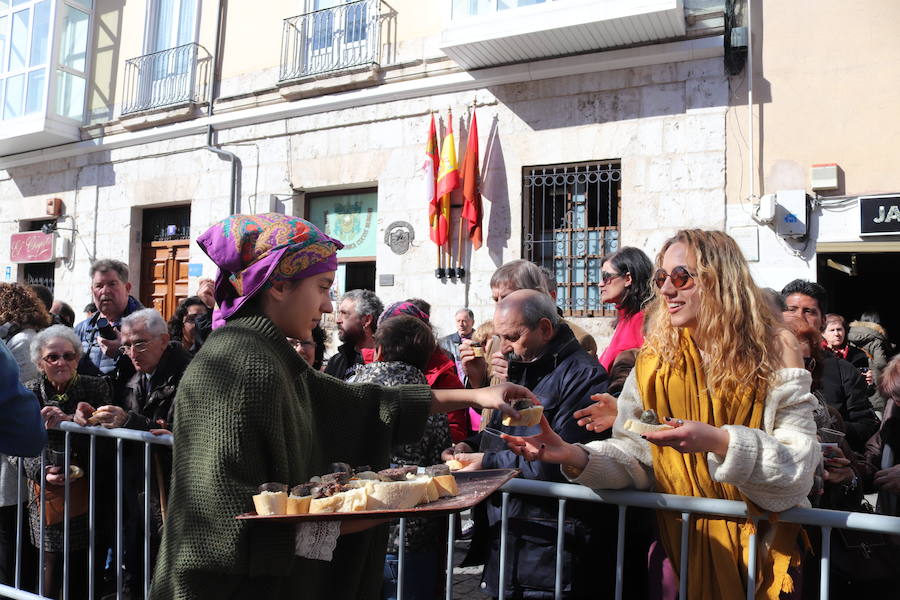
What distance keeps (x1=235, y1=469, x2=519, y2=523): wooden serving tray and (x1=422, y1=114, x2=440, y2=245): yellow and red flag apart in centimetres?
776

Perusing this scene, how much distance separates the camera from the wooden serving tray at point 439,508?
5.46ft

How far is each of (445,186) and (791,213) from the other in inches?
163

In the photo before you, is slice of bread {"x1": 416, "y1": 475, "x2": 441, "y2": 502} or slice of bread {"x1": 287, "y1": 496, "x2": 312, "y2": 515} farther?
slice of bread {"x1": 416, "y1": 475, "x2": 441, "y2": 502}

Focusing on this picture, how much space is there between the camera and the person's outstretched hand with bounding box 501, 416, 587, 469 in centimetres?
219

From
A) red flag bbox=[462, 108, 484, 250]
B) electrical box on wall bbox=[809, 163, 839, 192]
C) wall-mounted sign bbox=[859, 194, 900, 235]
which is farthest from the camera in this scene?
red flag bbox=[462, 108, 484, 250]

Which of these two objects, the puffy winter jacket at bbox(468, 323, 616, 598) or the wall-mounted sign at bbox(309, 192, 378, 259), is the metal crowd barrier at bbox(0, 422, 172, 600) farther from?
the wall-mounted sign at bbox(309, 192, 378, 259)

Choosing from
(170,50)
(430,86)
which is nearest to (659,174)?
(430,86)

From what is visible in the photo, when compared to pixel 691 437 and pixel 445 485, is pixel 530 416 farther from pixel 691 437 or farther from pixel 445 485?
pixel 691 437

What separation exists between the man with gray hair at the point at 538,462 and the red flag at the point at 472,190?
6544 millimetres

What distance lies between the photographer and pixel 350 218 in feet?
36.6

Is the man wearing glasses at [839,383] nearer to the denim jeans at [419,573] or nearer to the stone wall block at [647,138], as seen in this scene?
the denim jeans at [419,573]

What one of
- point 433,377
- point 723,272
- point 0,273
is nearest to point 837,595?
point 723,272

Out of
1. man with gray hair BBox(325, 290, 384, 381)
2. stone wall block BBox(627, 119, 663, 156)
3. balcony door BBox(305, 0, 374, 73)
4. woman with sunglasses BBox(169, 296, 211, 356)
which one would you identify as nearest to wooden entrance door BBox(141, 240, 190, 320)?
balcony door BBox(305, 0, 374, 73)

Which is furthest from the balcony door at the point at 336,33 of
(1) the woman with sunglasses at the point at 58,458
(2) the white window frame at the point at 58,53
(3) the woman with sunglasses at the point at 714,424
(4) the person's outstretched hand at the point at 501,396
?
(3) the woman with sunglasses at the point at 714,424
